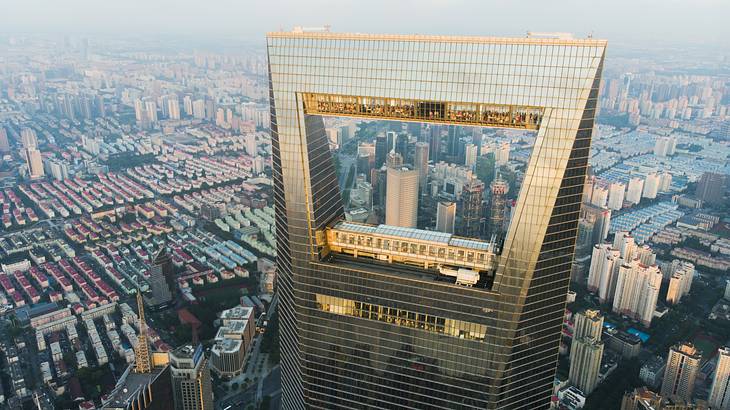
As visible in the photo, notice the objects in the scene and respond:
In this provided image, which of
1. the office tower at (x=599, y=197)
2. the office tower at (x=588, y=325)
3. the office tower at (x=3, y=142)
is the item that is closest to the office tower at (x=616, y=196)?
the office tower at (x=599, y=197)

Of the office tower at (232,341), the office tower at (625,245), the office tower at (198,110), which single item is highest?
the office tower at (198,110)

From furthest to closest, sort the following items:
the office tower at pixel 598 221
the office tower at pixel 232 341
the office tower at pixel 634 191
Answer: the office tower at pixel 634 191
the office tower at pixel 598 221
the office tower at pixel 232 341

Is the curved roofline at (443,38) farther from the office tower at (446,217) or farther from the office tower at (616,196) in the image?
the office tower at (616,196)

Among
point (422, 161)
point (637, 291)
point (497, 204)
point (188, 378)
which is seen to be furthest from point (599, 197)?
point (188, 378)

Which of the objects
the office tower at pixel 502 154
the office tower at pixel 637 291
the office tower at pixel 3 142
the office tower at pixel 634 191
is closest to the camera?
the office tower at pixel 637 291

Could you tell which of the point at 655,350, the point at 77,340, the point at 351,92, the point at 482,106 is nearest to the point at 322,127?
the point at 351,92
